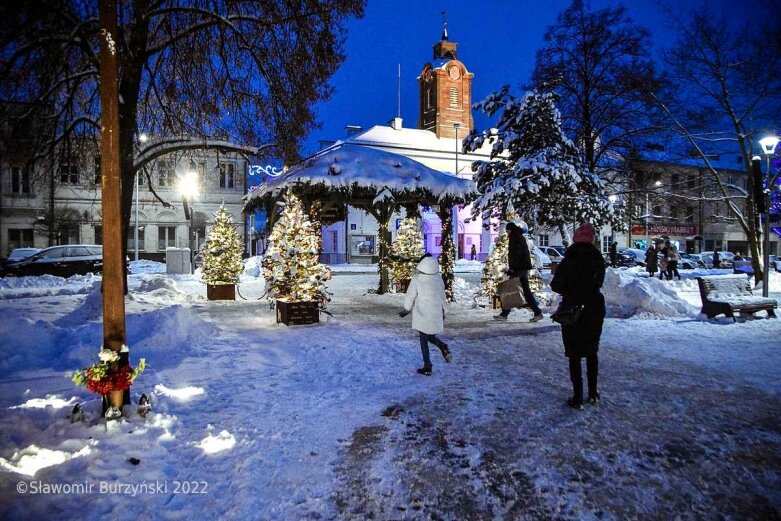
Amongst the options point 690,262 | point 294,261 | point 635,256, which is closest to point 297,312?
point 294,261

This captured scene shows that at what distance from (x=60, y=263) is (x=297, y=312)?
19.4 metres

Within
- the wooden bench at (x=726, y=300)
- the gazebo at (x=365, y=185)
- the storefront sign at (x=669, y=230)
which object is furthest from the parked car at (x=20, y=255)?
the storefront sign at (x=669, y=230)

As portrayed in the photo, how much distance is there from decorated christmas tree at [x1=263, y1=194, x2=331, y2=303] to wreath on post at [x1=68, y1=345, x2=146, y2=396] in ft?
18.4

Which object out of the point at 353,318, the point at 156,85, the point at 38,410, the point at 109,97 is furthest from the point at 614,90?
the point at 38,410

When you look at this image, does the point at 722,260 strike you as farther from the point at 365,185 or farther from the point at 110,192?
the point at 110,192

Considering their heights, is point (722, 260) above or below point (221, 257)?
below

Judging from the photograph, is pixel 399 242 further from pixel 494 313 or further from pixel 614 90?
pixel 614 90

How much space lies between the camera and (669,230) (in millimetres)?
56656

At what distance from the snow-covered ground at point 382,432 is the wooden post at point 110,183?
1.02m

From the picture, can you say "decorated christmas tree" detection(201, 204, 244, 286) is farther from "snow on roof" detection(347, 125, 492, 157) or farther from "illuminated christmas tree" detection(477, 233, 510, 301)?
"snow on roof" detection(347, 125, 492, 157)

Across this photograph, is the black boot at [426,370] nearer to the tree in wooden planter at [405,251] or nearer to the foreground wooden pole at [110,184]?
the foreground wooden pole at [110,184]

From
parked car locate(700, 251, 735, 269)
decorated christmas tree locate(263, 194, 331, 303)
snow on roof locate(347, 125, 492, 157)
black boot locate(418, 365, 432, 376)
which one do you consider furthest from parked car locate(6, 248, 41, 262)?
parked car locate(700, 251, 735, 269)

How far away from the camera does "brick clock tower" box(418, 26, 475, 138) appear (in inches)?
2116

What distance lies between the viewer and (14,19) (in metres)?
4.86
